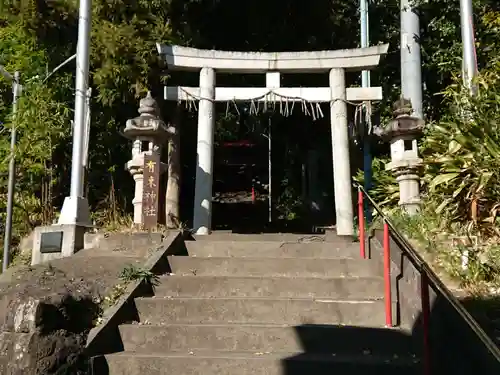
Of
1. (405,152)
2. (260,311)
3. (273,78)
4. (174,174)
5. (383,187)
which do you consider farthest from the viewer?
(174,174)

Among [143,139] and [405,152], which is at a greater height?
[143,139]

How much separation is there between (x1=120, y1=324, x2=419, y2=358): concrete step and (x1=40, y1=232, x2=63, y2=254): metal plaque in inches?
100

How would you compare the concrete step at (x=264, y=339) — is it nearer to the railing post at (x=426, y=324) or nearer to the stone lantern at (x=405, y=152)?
the railing post at (x=426, y=324)

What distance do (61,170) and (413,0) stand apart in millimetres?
7310

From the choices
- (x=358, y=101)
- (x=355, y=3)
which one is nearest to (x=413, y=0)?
(x=358, y=101)

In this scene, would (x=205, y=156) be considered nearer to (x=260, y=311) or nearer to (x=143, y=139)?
(x=143, y=139)

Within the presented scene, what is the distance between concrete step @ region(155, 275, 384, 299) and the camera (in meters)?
5.30

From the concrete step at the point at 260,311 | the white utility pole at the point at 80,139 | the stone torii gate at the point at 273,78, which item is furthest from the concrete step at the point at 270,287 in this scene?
the stone torii gate at the point at 273,78

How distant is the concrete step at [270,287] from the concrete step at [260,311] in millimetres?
302

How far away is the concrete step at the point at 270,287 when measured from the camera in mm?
5305

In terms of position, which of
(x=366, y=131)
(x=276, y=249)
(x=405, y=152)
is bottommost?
(x=276, y=249)

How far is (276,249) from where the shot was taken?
6492 millimetres

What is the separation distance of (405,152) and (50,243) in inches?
183


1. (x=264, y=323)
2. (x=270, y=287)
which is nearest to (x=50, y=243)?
(x=270, y=287)
